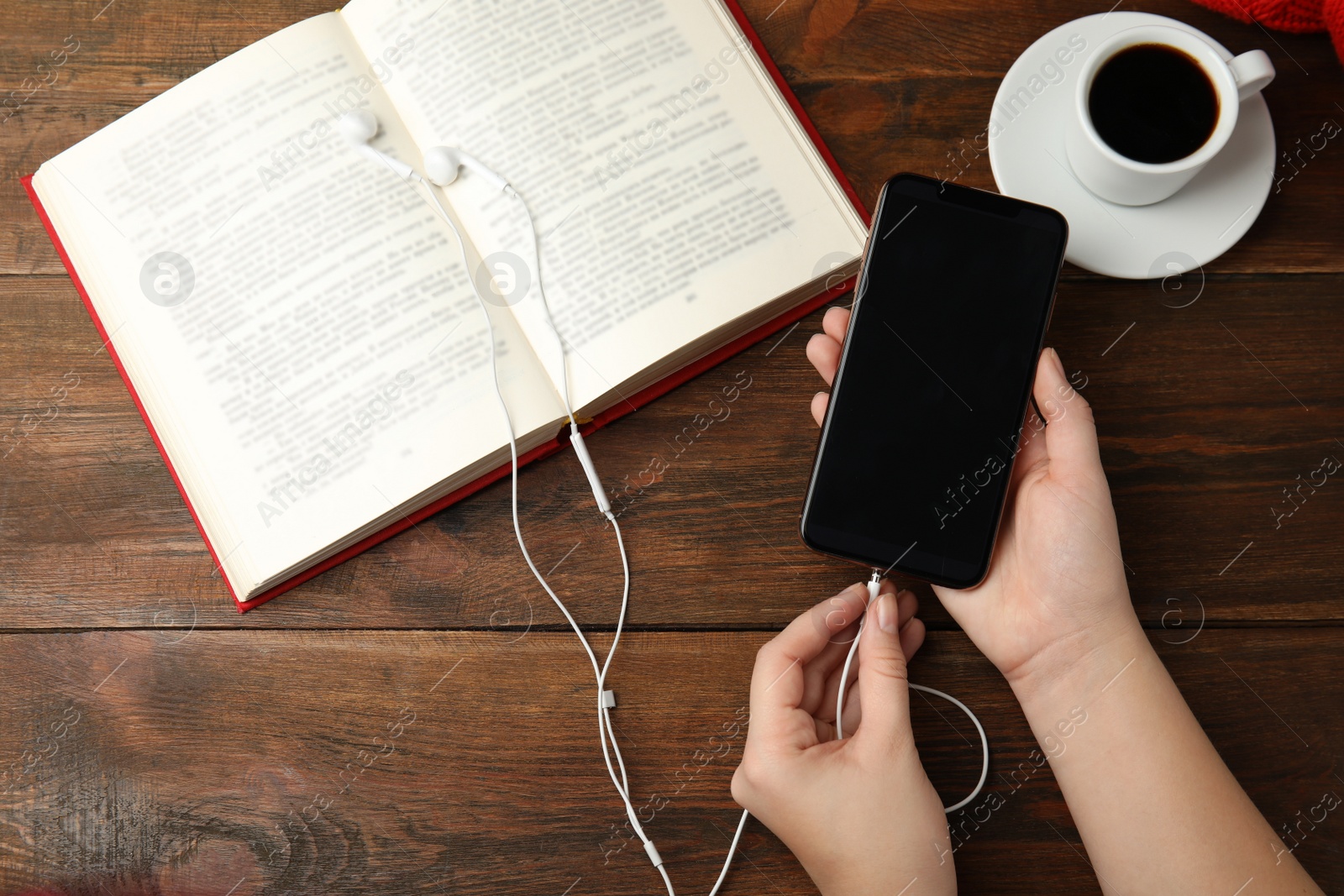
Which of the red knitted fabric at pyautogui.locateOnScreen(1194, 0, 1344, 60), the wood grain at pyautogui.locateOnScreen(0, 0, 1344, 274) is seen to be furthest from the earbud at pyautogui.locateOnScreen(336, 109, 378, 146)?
the red knitted fabric at pyautogui.locateOnScreen(1194, 0, 1344, 60)

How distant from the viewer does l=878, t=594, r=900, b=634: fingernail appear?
0.64 meters

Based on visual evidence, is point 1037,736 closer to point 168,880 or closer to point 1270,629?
point 1270,629

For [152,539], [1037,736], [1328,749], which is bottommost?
[1328,749]

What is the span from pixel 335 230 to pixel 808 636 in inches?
20.6

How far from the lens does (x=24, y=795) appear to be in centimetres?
70

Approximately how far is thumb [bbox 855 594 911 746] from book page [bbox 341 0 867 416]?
0.27 metres

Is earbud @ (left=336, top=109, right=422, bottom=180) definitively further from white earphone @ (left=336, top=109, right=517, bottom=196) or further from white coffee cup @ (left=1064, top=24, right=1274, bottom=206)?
white coffee cup @ (left=1064, top=24, right=1274, bottom=206)

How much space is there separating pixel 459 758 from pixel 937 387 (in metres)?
0.50

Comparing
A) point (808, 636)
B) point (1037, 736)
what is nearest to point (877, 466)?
point (808, 636)

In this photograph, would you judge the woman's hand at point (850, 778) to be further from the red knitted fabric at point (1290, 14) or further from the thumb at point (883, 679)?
the red knitted fabric at point (1290, 14)

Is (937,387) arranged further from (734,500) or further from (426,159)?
(426,159)

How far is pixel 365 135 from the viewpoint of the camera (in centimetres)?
71

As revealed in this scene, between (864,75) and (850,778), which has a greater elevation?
(864,75)

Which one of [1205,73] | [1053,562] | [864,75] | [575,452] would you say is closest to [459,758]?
[575,452]
